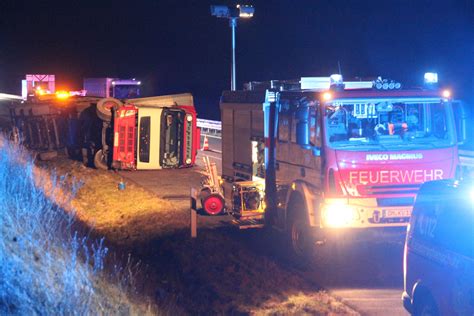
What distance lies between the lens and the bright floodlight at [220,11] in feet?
81.3

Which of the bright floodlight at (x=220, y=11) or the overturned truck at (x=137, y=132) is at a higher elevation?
the bright floodlight at (x=220, y=11)

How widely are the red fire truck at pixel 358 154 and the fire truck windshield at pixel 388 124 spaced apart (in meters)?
0.01

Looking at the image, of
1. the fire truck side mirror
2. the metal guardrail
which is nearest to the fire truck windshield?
the fire truck side mirror

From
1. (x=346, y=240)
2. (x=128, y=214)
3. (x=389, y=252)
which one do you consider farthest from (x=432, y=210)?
(x=128, y=214)

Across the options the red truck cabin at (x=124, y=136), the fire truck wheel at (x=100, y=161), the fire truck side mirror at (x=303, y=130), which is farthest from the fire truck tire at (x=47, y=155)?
the fire truck side mirror at (x=303, y=130)

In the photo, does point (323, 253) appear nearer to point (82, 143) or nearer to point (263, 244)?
point (263, 244)

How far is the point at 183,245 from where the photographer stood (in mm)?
12875

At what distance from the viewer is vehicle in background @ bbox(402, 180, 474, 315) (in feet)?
20.1

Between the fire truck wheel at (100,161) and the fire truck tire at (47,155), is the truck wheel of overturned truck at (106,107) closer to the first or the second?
the fire truck wheel at (100,161)

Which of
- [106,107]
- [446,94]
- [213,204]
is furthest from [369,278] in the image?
[106,107]

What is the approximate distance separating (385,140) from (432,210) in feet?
14.0

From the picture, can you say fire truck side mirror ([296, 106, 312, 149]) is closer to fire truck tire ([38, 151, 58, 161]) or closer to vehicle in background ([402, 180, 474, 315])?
vehicle in background ([402, 180, 474, 315])

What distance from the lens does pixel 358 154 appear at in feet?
35.9

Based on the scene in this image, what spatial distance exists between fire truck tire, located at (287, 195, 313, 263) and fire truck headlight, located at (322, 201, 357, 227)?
70 cm
